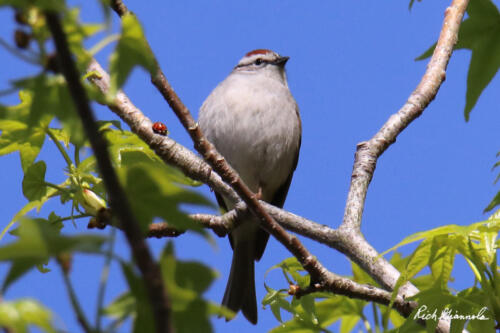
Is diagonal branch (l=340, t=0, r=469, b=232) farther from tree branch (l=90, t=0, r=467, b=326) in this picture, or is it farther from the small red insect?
the small red insect

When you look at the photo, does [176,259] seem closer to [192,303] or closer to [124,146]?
[192,303]

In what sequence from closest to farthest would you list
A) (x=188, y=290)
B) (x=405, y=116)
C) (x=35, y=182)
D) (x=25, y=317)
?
(x=25, y=317) < (x=188, y=290) < (x=35, y=182) < (x=405, y=116)

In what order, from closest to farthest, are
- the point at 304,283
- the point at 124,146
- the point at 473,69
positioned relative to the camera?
the point at 473,69 → the point at 124,146 → the point at 304,283

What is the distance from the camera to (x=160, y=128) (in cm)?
324

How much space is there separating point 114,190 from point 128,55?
0.32 m

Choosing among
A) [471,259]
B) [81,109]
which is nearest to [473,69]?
[471,259]

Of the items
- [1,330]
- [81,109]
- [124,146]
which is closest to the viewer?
[81,109]

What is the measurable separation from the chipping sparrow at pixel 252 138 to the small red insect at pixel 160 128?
115 inches

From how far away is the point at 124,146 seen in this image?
306 cm

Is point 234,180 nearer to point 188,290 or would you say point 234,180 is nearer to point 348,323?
point 348,323

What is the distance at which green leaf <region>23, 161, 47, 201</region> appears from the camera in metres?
2.90

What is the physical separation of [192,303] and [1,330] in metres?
0.36

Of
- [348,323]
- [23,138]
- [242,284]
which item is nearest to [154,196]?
[23,138]
